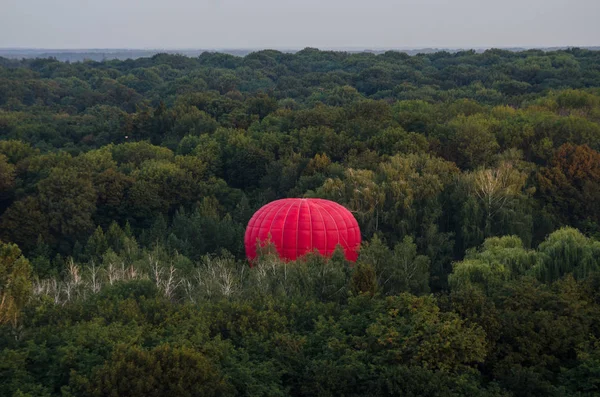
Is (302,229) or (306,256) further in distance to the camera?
(302,229)

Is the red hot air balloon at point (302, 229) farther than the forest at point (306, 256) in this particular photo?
Yes

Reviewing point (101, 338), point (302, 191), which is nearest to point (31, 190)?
point (302, 191)

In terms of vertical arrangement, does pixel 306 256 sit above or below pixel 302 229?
below

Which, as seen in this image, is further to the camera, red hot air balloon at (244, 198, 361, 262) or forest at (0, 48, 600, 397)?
red hot air balloon at (244, 198, 361, 262)
